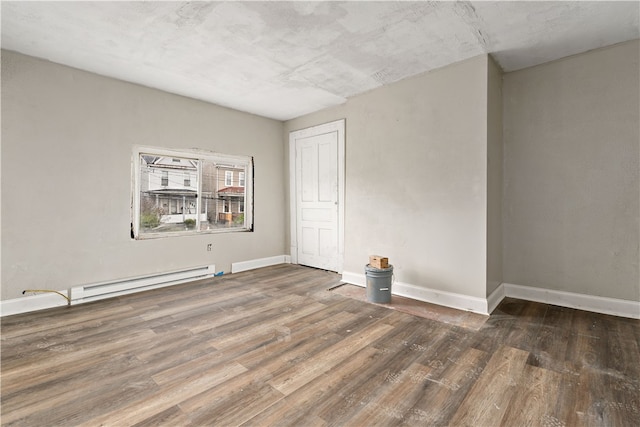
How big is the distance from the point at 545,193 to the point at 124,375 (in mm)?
4355

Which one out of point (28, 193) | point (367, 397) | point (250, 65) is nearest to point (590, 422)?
point (367, 397)

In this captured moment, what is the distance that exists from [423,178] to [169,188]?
3.55m

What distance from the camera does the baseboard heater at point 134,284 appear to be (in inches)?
135

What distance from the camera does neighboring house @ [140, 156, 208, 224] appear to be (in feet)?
13.3

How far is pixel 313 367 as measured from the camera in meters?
2.07

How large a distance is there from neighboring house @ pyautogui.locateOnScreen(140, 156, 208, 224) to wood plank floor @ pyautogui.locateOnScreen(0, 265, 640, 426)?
1437 millimetres

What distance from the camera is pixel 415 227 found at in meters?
3.60

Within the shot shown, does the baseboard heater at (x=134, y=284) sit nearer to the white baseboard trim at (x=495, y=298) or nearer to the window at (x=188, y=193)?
the window at (x=188, y=193)

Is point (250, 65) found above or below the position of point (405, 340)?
above

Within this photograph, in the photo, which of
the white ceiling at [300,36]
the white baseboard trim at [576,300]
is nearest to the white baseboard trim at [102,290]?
the white ceiling at [300,36]

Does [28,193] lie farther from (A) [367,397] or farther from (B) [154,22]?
(A) [367,397]

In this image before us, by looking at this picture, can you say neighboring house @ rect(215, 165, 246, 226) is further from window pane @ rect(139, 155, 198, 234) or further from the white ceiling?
the white ceiling

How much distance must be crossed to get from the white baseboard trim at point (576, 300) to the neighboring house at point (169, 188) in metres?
4.42

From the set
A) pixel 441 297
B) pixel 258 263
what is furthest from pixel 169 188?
pixel 441 297
